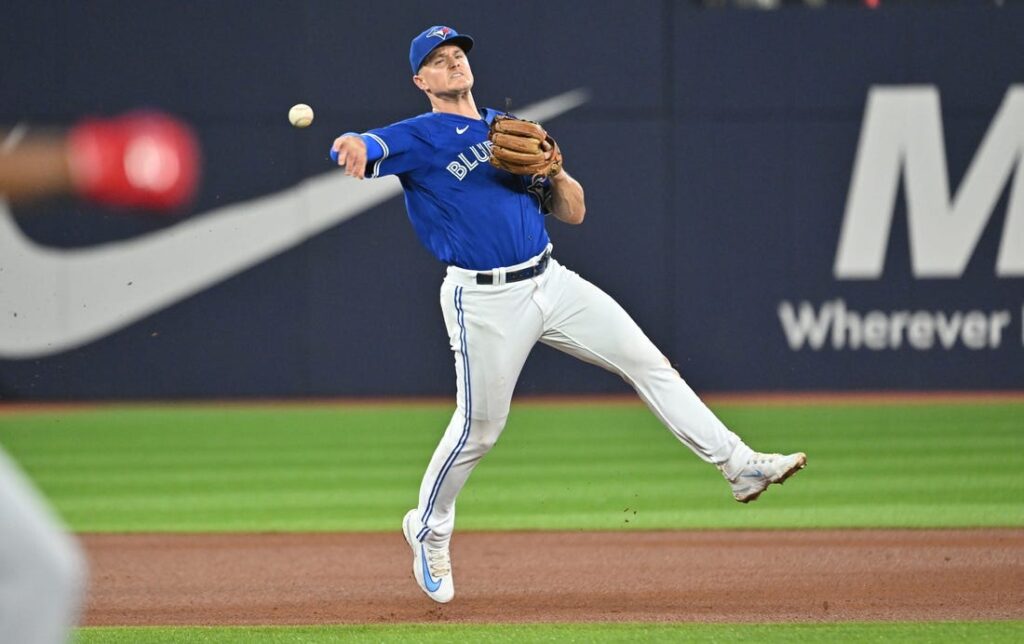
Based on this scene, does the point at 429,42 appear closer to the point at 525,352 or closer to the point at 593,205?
the point at 525,352

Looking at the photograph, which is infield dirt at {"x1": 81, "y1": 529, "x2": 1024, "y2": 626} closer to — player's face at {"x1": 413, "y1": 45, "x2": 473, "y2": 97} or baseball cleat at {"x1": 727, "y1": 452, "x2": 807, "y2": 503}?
baseball cleat at {"x1": 727, "y1": 452, "x2": 807, "y2": 503}

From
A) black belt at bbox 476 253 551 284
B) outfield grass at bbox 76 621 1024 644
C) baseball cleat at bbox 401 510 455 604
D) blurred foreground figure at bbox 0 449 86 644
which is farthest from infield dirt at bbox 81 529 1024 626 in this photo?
blurred foreground figure at bbox 0 449 86 644

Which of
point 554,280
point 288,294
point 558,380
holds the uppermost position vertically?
point 554,280

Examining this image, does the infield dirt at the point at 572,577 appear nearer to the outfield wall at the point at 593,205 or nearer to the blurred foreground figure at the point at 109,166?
the blurred foreground figure at the point at 109,166

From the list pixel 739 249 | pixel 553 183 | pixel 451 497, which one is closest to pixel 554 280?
pixel 553 183

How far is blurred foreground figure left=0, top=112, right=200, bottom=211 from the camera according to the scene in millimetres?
1917

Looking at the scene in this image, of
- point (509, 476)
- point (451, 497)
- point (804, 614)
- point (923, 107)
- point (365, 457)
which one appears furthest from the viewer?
point (923, 107)

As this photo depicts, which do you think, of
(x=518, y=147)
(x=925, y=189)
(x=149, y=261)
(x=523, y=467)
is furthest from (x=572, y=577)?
(x=149, y=261)

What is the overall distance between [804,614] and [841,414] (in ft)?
21.7

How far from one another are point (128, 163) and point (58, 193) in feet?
0.54

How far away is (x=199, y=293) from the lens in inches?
506

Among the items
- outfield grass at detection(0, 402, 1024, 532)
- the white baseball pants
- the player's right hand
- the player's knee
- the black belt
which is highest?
the player's right hand

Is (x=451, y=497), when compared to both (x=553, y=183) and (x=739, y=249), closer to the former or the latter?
(x=553, y=183)

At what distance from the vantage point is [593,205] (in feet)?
41.7
